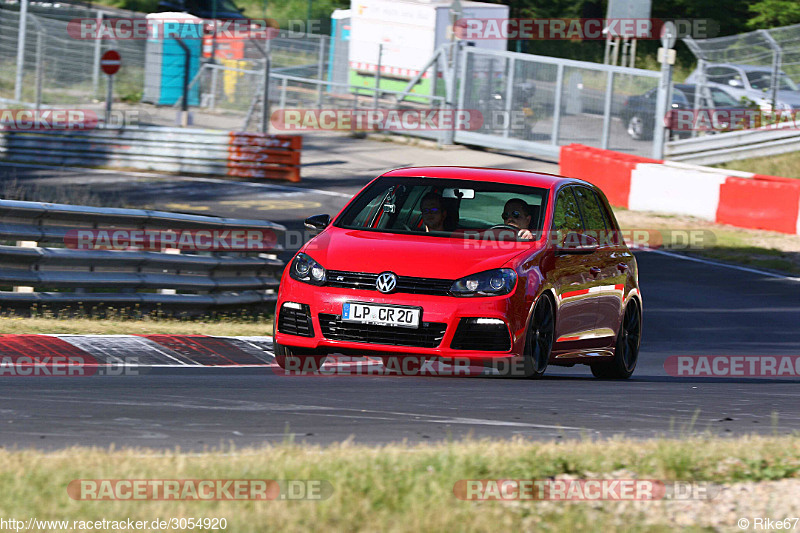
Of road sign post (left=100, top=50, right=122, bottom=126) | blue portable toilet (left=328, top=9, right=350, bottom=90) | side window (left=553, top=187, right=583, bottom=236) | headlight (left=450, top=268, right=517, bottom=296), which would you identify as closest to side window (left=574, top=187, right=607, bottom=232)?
side window (left=553, top=187, right=583, bottom=236)

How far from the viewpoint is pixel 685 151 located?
2644 centimetres

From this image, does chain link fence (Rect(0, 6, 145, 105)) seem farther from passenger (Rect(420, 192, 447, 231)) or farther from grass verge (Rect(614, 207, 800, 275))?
passenger (Rect(420, 192, 447, 231))

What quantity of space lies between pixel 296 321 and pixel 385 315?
2.16 feet

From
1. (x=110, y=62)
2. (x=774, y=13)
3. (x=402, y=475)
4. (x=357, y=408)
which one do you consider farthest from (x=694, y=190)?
(x=774, y=13)

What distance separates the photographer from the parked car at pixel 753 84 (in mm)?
26250

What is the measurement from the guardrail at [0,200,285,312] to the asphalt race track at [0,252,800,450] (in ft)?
8.14

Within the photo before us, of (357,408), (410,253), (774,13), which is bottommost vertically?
(357,408)

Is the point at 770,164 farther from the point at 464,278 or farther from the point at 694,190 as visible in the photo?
the point at 464,278

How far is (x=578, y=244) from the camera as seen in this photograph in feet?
29.0

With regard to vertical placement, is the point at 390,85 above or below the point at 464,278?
above

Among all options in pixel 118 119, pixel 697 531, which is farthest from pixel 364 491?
pixel 118 119

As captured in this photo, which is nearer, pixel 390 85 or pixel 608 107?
pixel 608 107

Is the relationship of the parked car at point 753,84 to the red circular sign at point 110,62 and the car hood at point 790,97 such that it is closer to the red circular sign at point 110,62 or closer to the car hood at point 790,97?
the car hood at point 790,97

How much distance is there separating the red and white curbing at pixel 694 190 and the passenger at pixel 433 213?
11935 millimetres
